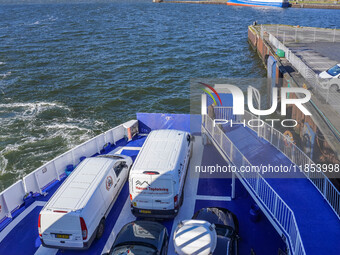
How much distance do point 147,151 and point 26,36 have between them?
51.8m

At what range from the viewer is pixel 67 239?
9.45 metres

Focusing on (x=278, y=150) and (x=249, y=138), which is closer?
(x=278, y=150)

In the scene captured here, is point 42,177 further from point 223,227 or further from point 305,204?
point 305,204

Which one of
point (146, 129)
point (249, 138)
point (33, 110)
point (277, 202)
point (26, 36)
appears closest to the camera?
point (277, 202)

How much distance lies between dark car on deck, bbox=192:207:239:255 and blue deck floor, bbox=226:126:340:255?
5.45 feet

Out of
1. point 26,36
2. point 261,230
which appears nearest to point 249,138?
point 261,230

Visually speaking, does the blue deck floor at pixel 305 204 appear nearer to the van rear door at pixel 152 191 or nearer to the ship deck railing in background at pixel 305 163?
the ship deck railing in background at pixel 305 163

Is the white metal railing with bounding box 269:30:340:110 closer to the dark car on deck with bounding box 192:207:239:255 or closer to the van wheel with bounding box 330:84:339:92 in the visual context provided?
the van wheel with bounding box 330:84:339:92

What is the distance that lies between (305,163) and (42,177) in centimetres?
929

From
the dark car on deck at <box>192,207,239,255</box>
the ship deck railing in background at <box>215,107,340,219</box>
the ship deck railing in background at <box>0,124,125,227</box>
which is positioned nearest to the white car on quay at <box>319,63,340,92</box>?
the ship deck railing in background at <box>215,107,340,219</box>

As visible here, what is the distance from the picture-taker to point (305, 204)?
9.31 metres

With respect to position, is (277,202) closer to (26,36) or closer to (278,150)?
(278,150)

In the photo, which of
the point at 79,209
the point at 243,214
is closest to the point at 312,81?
the point at 243,214

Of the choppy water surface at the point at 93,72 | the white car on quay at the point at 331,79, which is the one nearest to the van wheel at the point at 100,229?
the choppy water surface at the point at 93,72
